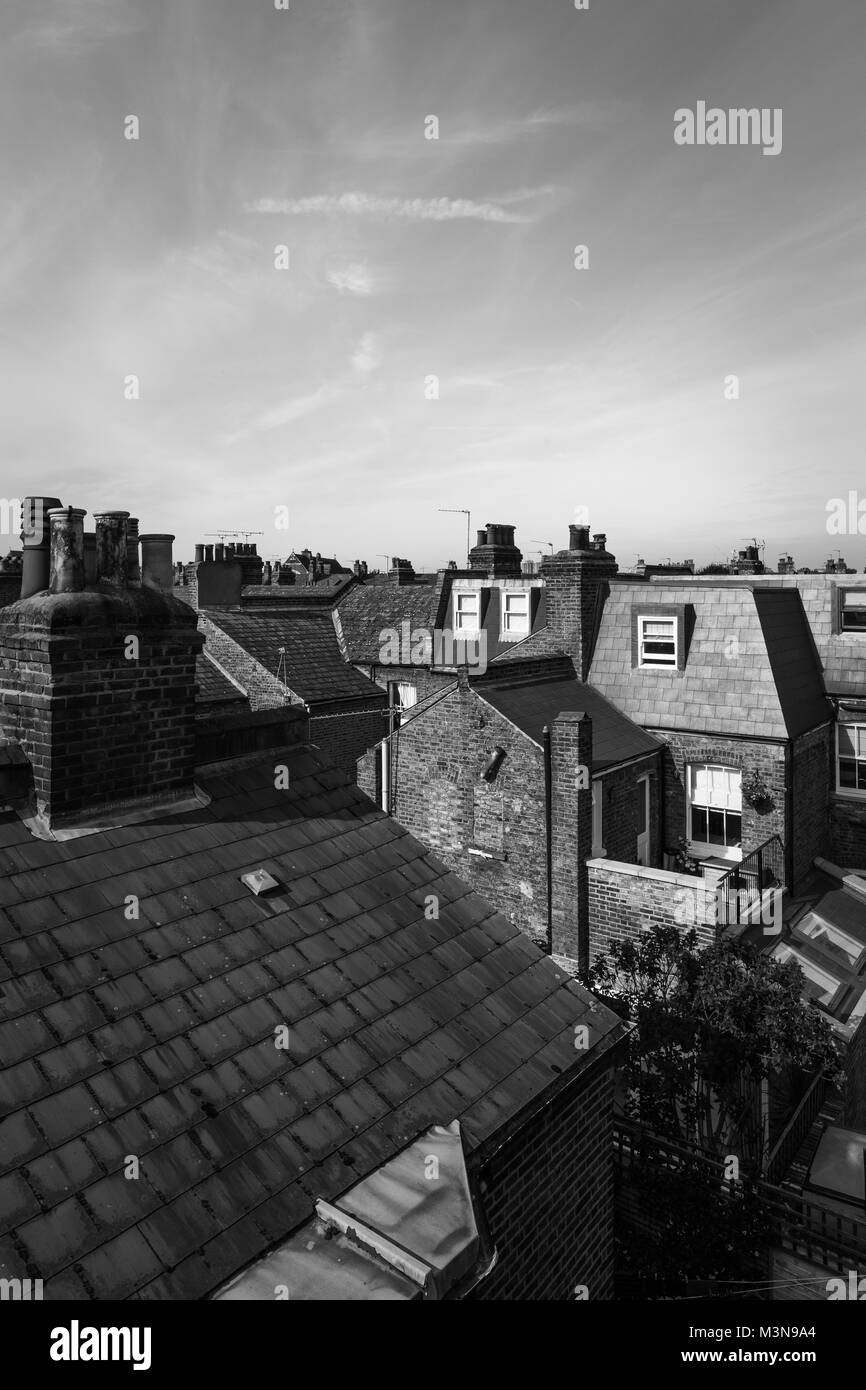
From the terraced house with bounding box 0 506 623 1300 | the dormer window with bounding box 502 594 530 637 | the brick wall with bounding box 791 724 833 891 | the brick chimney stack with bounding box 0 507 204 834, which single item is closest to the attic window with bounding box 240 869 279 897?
the terraced house with bounding box 0 506 623 1300

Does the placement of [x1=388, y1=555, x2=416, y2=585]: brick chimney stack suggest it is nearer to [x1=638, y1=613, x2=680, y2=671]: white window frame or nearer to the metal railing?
[x1=638, y1=613, x2=680, y2=671]: white window frame

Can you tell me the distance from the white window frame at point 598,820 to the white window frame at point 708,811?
359cm

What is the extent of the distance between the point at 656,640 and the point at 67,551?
15.9 meters

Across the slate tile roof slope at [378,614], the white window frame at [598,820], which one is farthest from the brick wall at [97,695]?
the slate tile roof slope at [378,614]

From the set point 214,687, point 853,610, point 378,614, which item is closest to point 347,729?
point 214,687

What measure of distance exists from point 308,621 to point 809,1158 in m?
22.5

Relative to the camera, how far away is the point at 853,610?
21.1 m

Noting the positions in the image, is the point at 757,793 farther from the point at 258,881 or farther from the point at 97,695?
the point at 97,695

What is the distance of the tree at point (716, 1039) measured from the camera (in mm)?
10508

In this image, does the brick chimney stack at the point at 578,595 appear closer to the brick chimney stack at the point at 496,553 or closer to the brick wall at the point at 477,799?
the brick wall at the point at 477,799

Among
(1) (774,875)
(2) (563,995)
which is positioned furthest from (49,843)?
(1) (774,875)

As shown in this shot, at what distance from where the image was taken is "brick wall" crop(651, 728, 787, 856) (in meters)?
17.8

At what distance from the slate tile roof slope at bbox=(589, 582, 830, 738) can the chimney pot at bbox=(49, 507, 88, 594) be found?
1515cm
